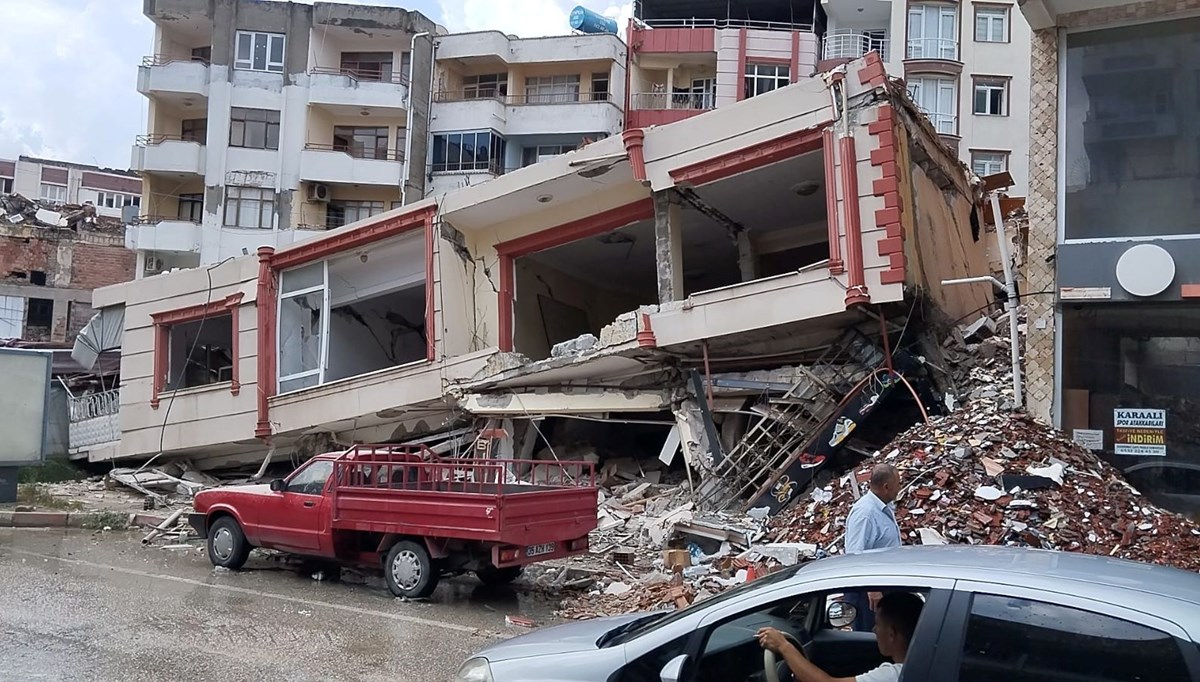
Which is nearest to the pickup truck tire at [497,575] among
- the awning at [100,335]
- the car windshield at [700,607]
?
the car windshield at [700,607]

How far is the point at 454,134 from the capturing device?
36188 millimetres

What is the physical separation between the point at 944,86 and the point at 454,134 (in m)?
18.7

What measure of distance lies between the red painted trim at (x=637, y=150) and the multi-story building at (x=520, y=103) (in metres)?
21.3

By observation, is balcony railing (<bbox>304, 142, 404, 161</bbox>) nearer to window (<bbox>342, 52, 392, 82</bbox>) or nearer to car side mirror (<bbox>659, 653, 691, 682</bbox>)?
window (<bbox>342, 52, 392, 82</bbox>)

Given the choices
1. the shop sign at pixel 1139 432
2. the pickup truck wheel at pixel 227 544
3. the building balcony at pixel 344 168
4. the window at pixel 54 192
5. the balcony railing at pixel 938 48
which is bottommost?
the pickup truck wheel at pixel 227 544

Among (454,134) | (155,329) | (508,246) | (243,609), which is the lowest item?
(243,609)

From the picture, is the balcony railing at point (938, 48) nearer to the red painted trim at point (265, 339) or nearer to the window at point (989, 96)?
the window at point (989, 96)

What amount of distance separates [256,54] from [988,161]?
28.3 meters

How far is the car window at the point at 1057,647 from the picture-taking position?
8.96ft

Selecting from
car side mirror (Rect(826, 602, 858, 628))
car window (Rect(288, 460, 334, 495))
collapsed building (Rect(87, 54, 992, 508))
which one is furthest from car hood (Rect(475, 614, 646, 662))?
collapsed building (Rect(87, 54, 992, 508))

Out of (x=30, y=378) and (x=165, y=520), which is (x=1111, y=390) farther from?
(x=30, y=378)

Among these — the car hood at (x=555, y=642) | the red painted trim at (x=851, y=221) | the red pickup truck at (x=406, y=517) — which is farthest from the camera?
the red painted trim at (x=851, y=221)

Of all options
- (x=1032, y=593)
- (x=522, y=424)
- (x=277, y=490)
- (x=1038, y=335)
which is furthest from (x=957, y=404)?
(x=1032, y=593)

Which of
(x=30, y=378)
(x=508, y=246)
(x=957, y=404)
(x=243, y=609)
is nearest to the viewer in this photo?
(x=243, y=609)
